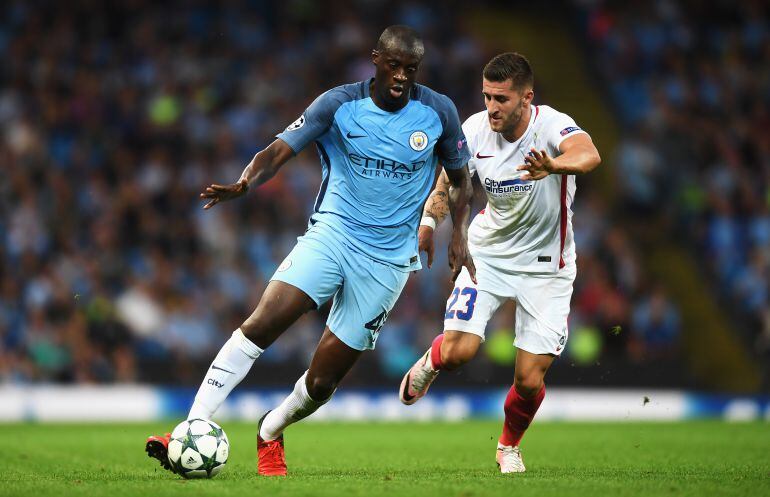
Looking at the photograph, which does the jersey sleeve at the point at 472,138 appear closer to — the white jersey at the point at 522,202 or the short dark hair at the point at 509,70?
the white jersey at the point at 522,202

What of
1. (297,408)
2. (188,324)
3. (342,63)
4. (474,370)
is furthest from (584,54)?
(297,408)

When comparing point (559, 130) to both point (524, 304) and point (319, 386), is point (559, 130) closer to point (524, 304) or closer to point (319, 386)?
point (524, 304)

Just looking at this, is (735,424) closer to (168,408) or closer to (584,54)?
(168,408)

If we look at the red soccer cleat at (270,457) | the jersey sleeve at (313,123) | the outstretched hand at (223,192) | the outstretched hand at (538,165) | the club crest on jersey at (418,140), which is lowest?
the red soccer cleat at (270,457)

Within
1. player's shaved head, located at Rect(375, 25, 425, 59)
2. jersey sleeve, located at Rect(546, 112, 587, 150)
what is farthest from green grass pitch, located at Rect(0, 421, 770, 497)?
player's shaved head, located at Rect(375, 25, 425, 59)

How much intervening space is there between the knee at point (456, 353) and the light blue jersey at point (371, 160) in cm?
90

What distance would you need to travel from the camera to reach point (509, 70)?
24.4ft

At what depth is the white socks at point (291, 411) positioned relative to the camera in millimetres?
7039

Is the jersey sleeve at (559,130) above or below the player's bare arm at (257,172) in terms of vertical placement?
above

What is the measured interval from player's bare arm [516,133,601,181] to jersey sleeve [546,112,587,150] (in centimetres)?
7

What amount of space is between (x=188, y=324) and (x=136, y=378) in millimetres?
1012

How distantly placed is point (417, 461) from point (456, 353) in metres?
1.29

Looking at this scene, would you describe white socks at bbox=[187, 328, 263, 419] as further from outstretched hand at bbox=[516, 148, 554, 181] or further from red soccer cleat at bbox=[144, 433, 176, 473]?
outstretched hand at bbox=[516, 148, 554, 181]

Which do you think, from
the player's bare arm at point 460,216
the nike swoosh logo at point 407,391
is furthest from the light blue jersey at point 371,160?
the nike swoosh logo at point 407,391
